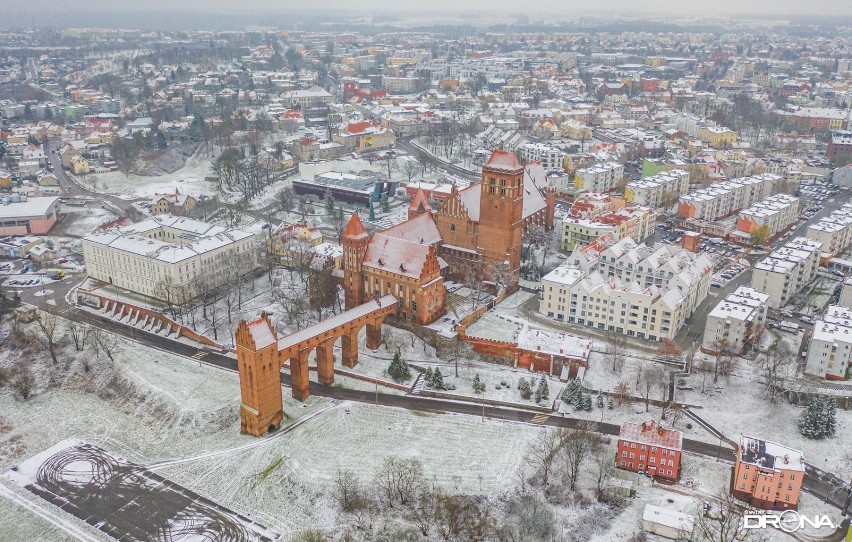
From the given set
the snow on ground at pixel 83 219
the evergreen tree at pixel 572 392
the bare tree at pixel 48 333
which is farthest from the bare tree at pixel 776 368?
the snow on ground at pixel 83 219

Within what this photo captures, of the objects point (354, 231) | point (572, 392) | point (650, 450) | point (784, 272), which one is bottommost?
point (572, 392)

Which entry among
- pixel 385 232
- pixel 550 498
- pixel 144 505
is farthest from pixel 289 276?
pixel 550 498

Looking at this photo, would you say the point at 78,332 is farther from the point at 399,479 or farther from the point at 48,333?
the point at 399,479

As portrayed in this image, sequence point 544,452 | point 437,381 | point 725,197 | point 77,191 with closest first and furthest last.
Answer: point 544,452 → point 437,381 → point 725,197 → point 77,191

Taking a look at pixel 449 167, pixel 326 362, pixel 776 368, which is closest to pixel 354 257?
pixel 326 362

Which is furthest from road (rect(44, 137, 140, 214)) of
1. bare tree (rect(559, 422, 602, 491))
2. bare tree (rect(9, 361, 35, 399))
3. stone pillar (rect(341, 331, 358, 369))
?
bare tree (rect(559, 422, 602, 491))

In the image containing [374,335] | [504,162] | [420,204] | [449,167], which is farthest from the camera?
[449,167]
